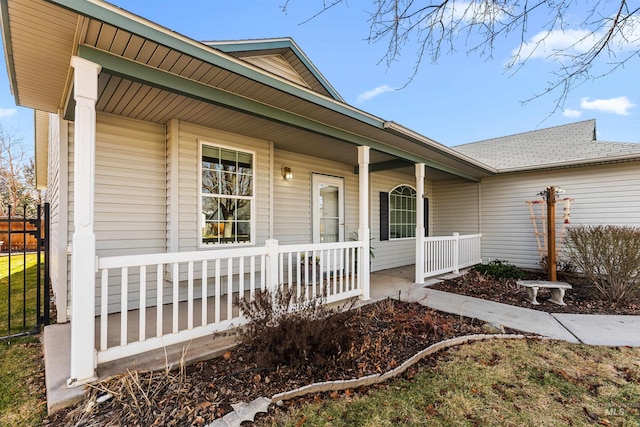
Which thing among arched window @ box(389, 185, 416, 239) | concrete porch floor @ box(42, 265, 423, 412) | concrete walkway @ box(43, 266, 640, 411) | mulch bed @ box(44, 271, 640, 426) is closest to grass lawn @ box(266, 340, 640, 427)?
mulch bed @ box(44, 271, 640, 426)

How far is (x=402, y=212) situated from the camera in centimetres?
853

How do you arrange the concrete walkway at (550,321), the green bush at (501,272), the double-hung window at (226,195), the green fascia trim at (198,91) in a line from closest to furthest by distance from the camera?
the green fascia trim at (198,91) < the concrete walkway at (550,321) < the double-hung window at (226,195) < the green bush at (501,272)

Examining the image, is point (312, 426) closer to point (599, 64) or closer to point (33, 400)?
point (33, 400)

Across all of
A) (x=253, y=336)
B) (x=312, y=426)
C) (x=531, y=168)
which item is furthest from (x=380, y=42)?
(x=531, y=168)

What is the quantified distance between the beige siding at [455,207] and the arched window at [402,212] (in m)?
1.08

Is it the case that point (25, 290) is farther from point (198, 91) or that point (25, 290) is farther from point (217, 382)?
point (198, 91)

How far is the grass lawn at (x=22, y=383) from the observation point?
2061mm

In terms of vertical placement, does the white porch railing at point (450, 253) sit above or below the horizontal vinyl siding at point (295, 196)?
below

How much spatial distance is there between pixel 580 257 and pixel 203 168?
6.88 metres

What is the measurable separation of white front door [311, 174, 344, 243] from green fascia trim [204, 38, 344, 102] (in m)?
1.98

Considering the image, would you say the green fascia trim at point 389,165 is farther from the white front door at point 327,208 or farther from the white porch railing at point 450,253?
the white porch railing at point 450,253

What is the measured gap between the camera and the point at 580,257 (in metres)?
5.45

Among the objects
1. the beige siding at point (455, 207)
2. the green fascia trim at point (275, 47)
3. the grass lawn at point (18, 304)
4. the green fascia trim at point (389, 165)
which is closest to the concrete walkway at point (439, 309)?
the grass lawn at point (18, 304)

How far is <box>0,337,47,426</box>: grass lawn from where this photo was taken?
2061 mm
